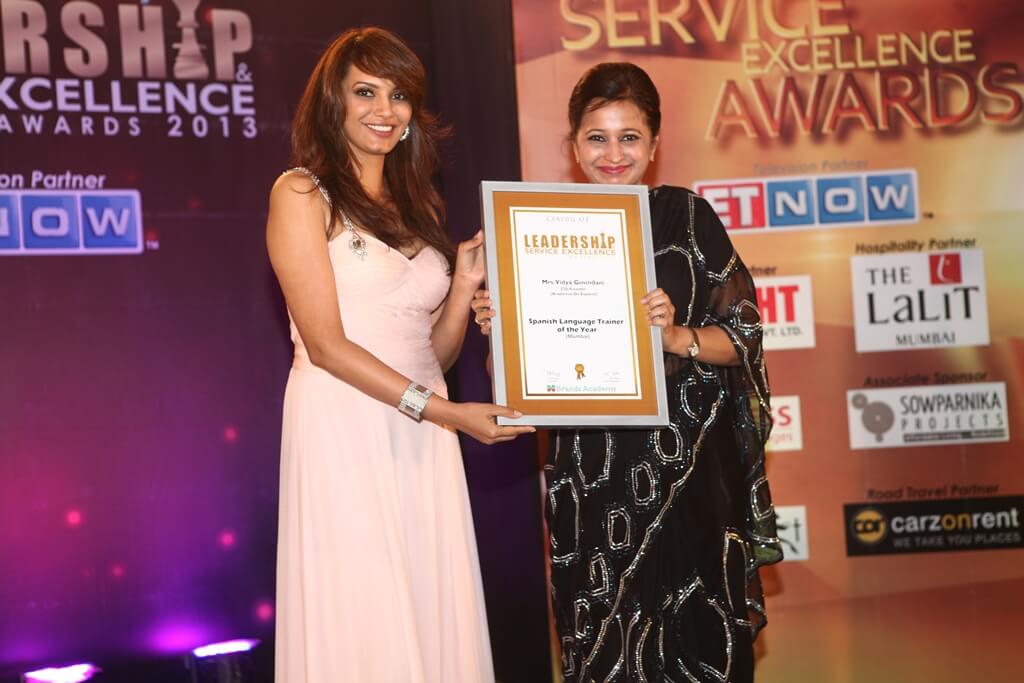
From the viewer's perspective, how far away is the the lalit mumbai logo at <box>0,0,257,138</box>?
4.03 metres

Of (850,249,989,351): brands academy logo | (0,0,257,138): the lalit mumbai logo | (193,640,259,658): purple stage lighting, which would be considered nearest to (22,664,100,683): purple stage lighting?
(193,640,259,658): purple stage lighting

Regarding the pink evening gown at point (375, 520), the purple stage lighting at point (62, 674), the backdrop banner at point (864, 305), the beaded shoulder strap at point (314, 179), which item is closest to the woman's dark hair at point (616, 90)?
the pink evening gown at point (375, 520)

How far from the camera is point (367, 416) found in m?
2.58

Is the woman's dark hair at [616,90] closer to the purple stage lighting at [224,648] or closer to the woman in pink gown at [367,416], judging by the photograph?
the woman in pink gown at [367,416]

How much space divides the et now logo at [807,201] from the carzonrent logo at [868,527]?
3.51 feet

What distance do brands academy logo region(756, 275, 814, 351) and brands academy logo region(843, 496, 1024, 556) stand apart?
698 mm

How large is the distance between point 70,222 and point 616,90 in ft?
7.36

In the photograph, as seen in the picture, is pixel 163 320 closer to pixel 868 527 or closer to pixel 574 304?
pixel 574 304

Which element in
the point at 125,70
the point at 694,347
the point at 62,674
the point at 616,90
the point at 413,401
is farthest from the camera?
the point at 125,70

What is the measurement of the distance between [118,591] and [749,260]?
259 centimetres

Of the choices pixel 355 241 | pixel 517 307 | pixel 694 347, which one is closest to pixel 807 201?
pixel 694 347

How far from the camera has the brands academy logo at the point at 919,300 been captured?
4.21 m

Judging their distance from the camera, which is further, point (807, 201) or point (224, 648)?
point (807, 201)

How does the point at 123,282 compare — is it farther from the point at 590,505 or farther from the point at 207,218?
the point at 590,505
